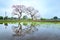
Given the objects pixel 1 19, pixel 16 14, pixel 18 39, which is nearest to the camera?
pixel 18 39

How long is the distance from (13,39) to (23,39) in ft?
0.95

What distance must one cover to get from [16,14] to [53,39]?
7.12 metres

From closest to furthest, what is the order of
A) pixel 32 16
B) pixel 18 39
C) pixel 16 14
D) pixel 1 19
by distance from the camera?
pixel 18 39
pixel 32 16
pixel 16 14
pixel 1 19

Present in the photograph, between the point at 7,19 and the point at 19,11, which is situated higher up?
the point at 19,11

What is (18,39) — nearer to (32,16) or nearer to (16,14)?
(32,16)

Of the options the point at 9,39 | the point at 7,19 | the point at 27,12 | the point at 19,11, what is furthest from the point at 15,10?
the point at 9,39

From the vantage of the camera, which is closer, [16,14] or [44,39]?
[44,39]

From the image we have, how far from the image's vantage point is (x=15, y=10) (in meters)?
10.3

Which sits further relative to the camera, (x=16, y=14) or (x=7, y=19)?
(x=7, y=19)

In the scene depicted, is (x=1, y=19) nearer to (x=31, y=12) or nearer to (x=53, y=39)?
(x=31, y=12)

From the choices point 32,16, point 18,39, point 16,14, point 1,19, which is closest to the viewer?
point 18,39

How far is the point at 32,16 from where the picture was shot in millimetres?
10016

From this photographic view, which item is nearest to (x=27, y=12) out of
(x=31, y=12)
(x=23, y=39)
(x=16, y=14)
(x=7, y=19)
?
(x=31, y=12)

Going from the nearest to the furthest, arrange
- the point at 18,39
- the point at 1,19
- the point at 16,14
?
the point at 18,39, the point at 16,14, the point at 1,19
